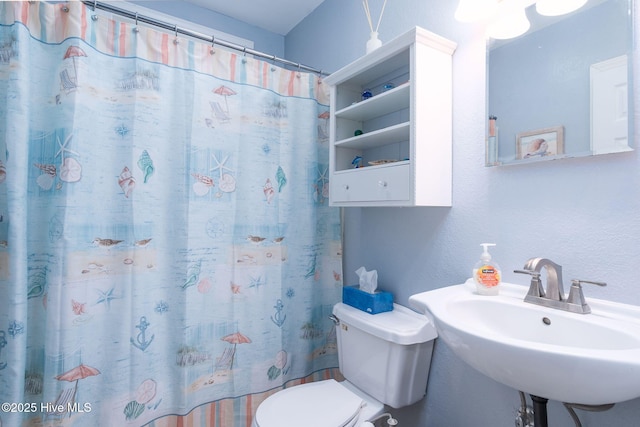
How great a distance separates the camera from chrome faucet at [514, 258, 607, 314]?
87 cm

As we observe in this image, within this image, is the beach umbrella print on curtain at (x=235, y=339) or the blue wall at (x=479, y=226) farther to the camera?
the beach umbrella print on curtain at (x=235, y=339)

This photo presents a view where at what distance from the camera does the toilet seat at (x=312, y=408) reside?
1116 mm

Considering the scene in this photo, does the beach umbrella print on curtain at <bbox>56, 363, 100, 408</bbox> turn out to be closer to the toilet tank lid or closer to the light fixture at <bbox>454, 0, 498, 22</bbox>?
the toilet tank lid

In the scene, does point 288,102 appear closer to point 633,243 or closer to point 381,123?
point 381,123

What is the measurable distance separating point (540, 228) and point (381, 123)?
0.85 metres

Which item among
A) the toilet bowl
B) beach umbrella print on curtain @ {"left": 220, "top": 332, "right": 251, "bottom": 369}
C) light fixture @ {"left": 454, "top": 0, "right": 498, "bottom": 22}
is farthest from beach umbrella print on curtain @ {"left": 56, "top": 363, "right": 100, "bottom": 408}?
light fixture @ {"left": 454, "top": 0, "right": 498, "bottom": 22}

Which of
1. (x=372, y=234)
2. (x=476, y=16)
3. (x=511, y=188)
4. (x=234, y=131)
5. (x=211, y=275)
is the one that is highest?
(x=476, y=16)

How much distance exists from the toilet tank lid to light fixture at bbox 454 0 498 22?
1.12 metres

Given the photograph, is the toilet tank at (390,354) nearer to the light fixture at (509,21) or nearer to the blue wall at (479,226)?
the blue wall at (479,226)

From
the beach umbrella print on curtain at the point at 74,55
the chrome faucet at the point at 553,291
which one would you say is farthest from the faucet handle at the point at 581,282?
the beach umbrella print on curtain at the point at 74,55

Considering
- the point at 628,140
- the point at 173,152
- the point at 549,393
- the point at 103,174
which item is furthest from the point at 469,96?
the point at 103,174

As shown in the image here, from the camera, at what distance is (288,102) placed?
165 cm

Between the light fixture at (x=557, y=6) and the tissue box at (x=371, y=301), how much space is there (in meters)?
1.16

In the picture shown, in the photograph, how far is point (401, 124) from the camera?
4.02 feet
